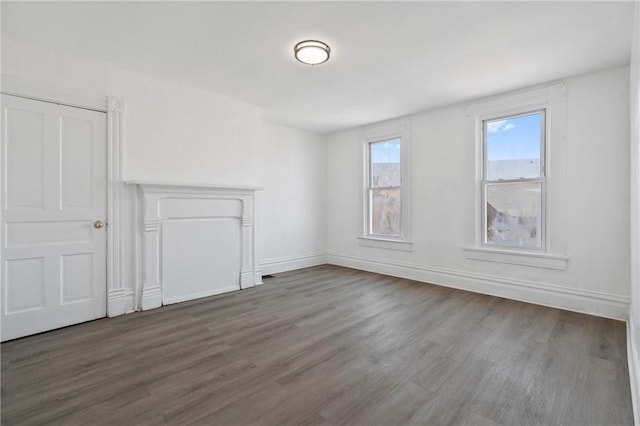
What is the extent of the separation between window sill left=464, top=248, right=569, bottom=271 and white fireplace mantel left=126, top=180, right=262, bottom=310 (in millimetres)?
3108

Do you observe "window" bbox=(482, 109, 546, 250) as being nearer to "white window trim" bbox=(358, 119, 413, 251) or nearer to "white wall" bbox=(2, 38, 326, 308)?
"white window trim" bbox=(358, 119, 413, 251)

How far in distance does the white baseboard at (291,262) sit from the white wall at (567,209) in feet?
2.53

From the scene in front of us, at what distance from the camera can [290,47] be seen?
2.81 meters

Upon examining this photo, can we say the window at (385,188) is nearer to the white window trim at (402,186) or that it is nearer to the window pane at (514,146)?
the white window trim at (402,186)

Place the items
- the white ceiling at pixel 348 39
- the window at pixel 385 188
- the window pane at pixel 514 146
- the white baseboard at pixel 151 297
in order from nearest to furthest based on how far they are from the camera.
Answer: the white ceiling at pixel 348 39 → the white baseboard at pixel 151 297 → the window pane at pixel 514 146 → the window at pixel 385 188

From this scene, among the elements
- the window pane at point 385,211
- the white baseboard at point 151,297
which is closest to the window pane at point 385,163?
the window pane at point 385,211

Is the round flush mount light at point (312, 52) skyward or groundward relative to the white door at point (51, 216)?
skyward

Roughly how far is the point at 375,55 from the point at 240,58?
1352mm

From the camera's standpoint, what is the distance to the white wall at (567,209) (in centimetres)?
310

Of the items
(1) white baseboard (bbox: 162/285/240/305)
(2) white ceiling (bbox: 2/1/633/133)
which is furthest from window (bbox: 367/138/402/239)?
(1) white baseboard (bbox: 162/285/240/305)

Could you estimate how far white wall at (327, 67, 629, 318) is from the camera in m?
3.10

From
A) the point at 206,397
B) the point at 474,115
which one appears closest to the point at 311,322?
the point at 206,397

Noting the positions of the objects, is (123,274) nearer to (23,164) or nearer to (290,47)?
(23,164)

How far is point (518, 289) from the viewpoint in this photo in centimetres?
373
